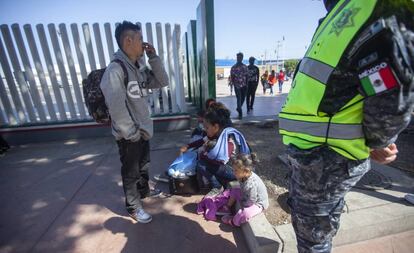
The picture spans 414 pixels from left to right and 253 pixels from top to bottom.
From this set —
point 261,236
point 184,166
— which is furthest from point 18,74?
point 261,236

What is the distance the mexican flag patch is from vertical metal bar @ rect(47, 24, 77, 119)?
572 centimetres

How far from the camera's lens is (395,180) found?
2.65 m

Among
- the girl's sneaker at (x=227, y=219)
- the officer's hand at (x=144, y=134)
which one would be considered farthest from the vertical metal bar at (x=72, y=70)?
the girl's sneaker at (x=227, y=219)

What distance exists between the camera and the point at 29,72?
16.4 feet

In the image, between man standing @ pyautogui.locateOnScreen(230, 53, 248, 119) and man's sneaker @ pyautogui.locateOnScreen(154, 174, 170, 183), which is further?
man standing @ pyautogui.locateOnScreen(230, 53, 248, 119)

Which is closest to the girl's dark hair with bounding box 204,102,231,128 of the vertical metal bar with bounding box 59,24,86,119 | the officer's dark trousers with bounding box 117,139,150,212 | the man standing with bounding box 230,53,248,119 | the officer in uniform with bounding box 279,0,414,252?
the officer's dark trousers with bounding box 117,139,150,212

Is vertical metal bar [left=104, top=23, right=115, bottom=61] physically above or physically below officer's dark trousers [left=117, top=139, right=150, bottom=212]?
above

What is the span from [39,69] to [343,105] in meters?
5.98

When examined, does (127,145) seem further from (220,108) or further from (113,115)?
(220,108)

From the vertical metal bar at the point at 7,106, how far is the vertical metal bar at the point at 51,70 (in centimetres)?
103

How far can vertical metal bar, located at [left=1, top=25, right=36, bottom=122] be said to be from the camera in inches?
187

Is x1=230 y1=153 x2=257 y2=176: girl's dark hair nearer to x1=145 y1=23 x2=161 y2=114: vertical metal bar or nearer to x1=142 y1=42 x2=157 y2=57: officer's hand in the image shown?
x1=142 y1=42 x2=157 y2=57: officer's hand

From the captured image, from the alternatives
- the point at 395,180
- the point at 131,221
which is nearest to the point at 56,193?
the point at 131,221

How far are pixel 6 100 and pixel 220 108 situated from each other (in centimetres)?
519
